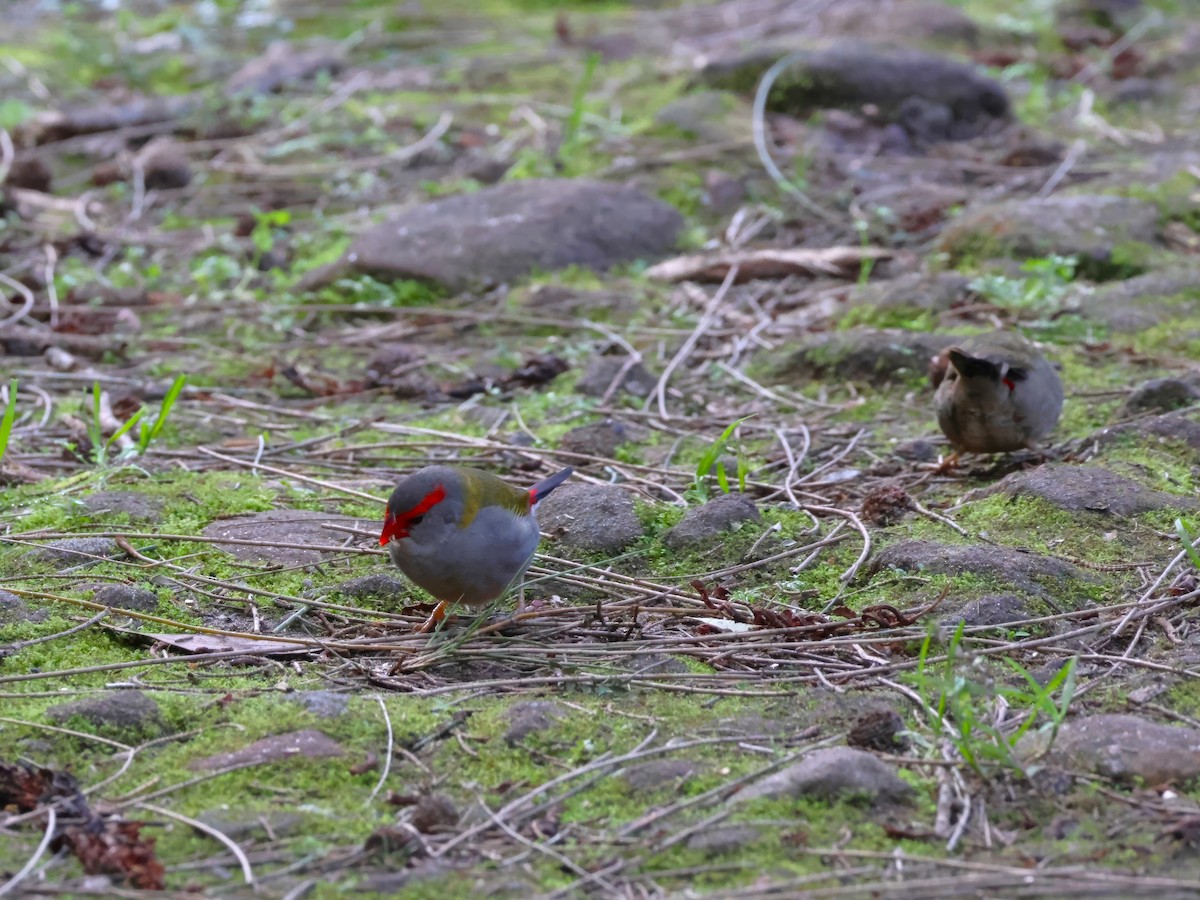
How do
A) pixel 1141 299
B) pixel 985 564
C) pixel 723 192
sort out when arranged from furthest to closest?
pixel 723 192 < pixel 1141 299 < pixel 985 564

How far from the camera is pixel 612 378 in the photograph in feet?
18.9

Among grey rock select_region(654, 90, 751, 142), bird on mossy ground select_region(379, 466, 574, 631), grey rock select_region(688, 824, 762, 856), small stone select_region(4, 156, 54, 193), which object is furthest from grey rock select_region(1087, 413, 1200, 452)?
small stone select_region(4, 156, 54, 193)

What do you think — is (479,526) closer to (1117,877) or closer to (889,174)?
(1117,877)

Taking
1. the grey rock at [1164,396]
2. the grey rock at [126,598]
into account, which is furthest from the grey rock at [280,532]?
the grey rock at [1164,396]

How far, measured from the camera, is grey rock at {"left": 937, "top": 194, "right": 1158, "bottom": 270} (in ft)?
21.4

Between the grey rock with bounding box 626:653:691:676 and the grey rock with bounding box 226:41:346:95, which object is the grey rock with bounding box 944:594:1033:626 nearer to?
the grey rock with bounding box 626:653:691:676

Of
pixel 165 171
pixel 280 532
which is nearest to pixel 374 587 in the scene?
pixel 280 532

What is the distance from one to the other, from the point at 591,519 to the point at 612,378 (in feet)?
5.26

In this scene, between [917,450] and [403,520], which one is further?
[917,450]

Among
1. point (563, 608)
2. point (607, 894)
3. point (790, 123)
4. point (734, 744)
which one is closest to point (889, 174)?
point (790, 123)

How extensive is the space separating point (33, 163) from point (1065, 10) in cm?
789

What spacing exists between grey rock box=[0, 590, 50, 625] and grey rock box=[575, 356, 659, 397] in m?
2.63

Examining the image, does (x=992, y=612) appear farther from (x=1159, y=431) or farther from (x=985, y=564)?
(x=1159, y=431)

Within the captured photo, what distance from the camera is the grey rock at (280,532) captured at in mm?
4062
